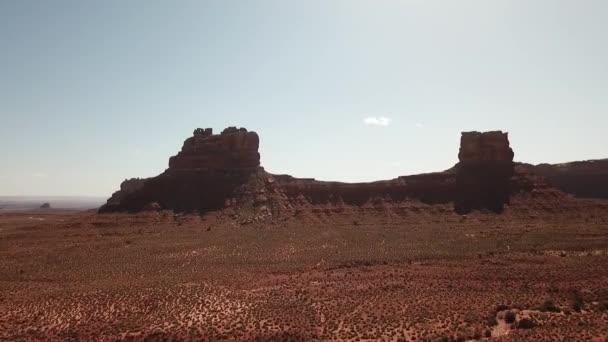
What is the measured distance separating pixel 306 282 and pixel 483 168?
72.4 metres

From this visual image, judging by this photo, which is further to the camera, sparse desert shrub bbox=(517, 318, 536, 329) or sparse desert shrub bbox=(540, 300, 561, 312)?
sparse desert shrub bbox=(540, 300, 561, 312)

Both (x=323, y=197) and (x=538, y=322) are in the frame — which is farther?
(x=323, y=197)

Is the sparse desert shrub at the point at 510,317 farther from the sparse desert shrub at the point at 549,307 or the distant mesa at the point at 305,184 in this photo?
the distant mesa at the point at 305,184

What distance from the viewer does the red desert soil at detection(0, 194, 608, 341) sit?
28359 mm

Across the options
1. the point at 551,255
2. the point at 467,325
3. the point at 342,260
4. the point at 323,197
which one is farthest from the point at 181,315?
the point at 323,197

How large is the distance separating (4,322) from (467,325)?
31.5 m

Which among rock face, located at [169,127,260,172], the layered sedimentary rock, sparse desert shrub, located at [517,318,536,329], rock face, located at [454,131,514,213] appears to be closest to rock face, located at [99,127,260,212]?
rock face, located at [169,127,260,172]

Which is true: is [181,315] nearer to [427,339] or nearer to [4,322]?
[4,322]

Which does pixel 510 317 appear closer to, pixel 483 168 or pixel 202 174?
pixel 483 168

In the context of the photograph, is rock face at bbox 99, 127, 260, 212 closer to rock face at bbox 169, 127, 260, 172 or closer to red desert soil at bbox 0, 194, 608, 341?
rock face at bbox 169, 127, 260, 172

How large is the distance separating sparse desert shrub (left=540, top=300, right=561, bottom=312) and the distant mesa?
189ft

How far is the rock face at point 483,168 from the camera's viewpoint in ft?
306

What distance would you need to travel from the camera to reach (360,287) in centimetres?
3888

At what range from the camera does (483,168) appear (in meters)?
99.6
